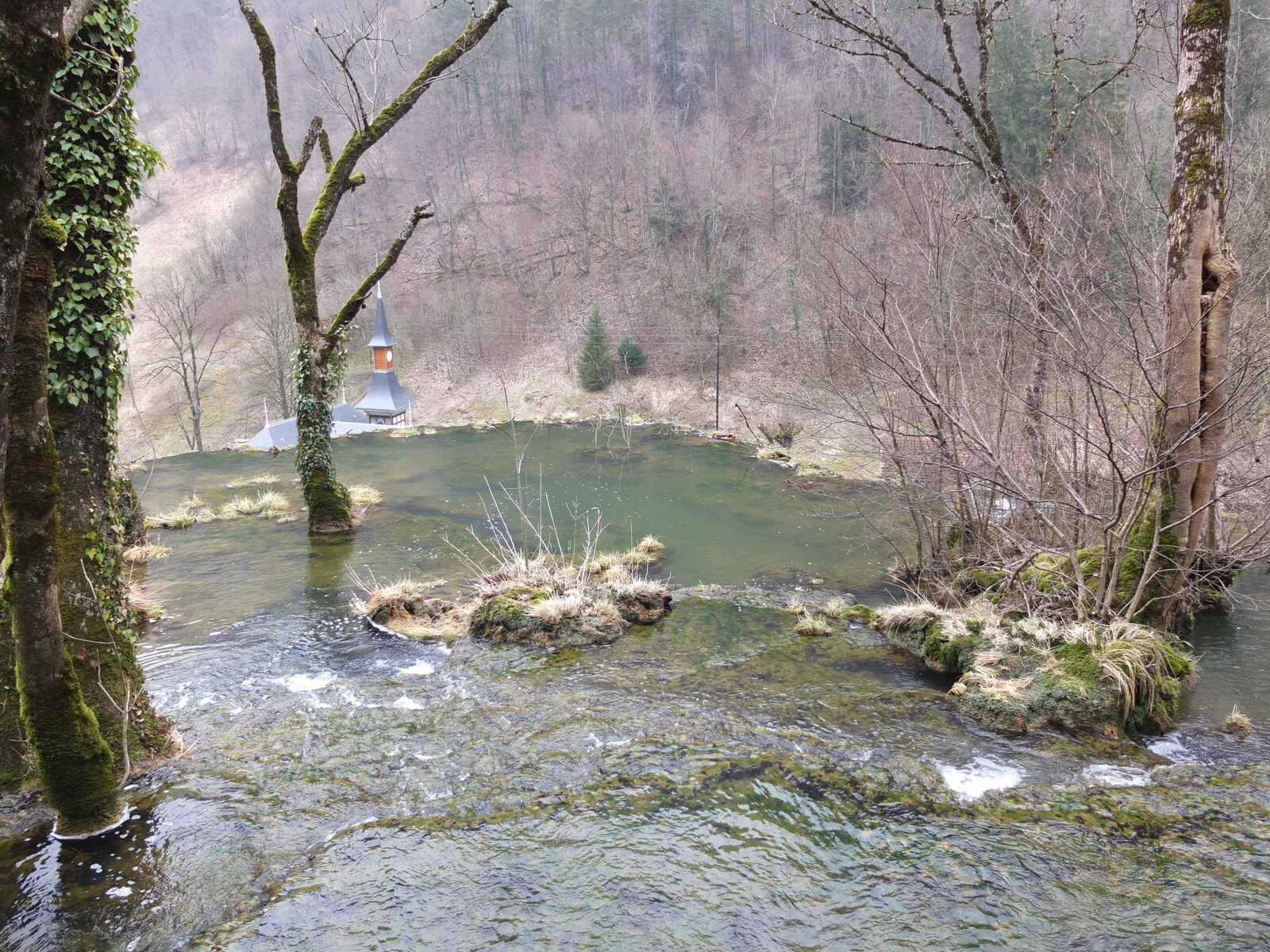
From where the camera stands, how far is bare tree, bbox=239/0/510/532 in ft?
35.1

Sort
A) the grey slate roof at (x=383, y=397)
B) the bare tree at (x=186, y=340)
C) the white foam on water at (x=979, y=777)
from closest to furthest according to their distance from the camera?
the white foam on water at (x=979, y=777)
the grey slate roof at (x=383, y=397)
the bare tree at (x=186, y=340)

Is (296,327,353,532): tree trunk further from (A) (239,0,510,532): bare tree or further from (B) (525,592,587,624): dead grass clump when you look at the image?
(B) (525,592,587,624): dead grass clump

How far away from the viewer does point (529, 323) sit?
4297cm

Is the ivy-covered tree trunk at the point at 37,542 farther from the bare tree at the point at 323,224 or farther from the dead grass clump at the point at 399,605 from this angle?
the bare tree at the point at 323,224

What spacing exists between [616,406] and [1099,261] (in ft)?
84.4

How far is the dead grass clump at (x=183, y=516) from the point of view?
1370cm

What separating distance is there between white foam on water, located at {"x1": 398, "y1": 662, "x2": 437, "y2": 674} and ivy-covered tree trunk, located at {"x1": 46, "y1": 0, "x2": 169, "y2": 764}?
7.93ft

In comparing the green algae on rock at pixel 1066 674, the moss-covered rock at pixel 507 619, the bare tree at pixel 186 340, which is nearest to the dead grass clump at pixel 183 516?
the moss-covered rock at pixel 507 619

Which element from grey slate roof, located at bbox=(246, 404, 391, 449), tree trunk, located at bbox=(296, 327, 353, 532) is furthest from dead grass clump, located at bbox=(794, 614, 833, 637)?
grey slate roof, located at bbox=(246, 404, 391, 449)

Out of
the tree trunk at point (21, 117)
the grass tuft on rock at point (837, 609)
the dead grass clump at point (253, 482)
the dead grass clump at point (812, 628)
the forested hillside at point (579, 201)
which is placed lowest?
the grass tuft on rock at point (837, 609)

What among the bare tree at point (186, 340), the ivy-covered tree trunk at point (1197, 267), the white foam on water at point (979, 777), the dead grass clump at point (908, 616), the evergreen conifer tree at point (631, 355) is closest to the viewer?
the white foam on water at point (979, 777)

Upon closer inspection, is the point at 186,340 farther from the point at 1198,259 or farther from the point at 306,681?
the point at 1198,259

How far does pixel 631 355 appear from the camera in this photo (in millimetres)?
35906

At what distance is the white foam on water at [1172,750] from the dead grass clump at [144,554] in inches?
480
